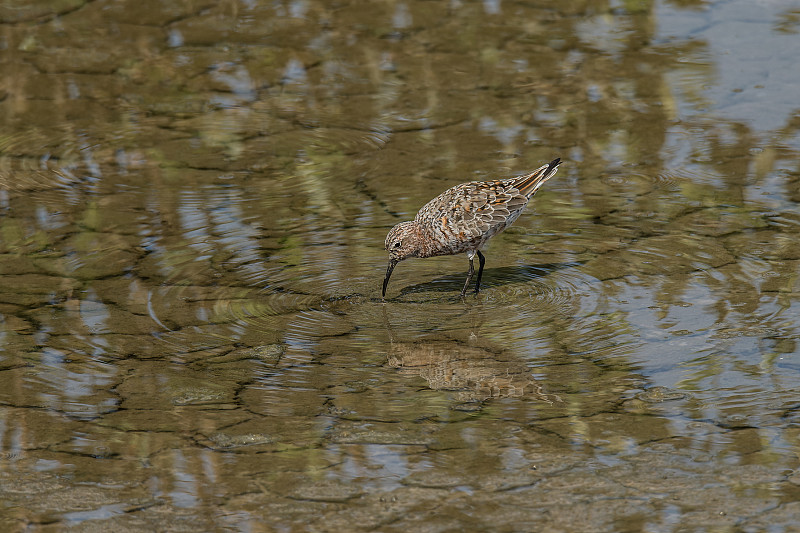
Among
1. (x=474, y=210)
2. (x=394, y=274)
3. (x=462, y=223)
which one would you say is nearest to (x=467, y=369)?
(x=462, y=223)

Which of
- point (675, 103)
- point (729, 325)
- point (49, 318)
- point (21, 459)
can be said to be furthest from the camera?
point (675, 103)

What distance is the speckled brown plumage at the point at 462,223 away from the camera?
8.15 m

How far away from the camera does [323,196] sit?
9.76 metres

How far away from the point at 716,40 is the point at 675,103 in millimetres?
1834

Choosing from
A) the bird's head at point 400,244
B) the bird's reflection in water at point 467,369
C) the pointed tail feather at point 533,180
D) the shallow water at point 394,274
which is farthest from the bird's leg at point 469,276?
the bird's reflection in water at point 467,369

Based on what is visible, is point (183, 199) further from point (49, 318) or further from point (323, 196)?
point (49, 318)

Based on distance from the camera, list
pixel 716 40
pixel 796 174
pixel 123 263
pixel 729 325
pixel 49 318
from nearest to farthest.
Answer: pixel 729 325
pixel 49 318
pixel 123 263
pixel 796 174
pixel 716 40

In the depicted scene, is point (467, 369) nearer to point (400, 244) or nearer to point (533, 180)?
point (400, 244)

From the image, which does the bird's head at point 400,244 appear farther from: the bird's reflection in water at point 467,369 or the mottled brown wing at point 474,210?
the bird's reflection in water at point 467,369

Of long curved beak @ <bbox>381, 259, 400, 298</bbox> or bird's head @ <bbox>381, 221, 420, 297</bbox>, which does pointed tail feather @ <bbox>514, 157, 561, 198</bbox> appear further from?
long curved beak @ <bbox>381, 259, 400, 298</bbox>

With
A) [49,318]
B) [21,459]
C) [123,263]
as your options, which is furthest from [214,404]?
[123,263]

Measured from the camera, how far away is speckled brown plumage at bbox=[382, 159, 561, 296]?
26.7ft

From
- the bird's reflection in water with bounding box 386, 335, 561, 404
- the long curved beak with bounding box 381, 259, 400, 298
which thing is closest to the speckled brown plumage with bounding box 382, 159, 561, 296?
the long curved beak with bounding box 381, 259, 400, 298

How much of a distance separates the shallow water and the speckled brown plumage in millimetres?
296
